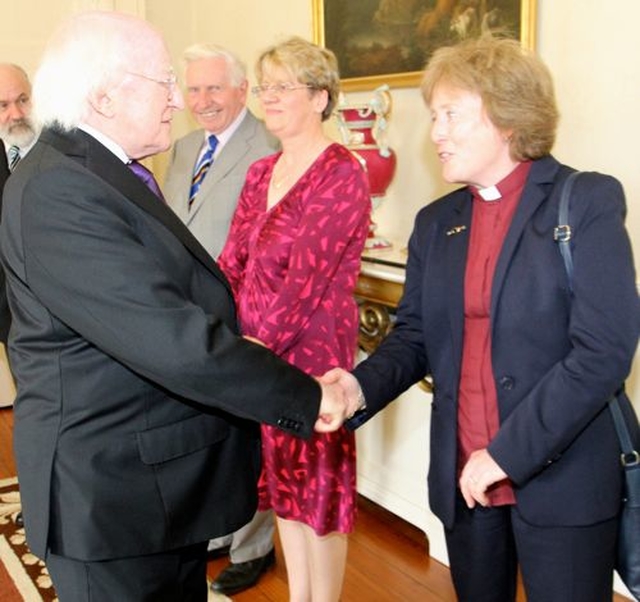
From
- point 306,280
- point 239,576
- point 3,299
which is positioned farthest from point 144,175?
point 239,576

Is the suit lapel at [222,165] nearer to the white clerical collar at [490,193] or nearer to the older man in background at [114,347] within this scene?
the older man in background at [114,347]

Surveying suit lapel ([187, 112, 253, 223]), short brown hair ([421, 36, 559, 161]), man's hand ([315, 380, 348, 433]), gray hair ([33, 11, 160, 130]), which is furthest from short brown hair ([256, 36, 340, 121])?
man's hand ([315, 380, 348, 433])

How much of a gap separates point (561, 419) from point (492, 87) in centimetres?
66

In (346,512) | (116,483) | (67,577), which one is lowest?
(346,512)

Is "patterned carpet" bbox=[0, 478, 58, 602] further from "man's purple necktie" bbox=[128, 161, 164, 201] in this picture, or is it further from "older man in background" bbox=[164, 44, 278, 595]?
"man's purple necktie" bbox=[128, 161, 164, 201]

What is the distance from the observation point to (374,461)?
3539mm

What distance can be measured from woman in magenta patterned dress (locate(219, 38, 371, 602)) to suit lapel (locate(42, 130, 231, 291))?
76cm

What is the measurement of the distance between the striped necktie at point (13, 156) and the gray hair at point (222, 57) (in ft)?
3.04

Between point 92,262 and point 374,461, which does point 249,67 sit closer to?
point 374,461

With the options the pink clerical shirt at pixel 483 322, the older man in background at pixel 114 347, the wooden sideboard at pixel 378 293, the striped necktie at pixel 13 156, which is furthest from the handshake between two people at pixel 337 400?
the striped necktie at pixel 13 156

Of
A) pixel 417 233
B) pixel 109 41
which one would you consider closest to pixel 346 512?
pixel 417 233

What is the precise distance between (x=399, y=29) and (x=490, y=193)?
190 cm

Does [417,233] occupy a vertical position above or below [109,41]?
below

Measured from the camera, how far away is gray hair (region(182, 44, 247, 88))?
3037mm
